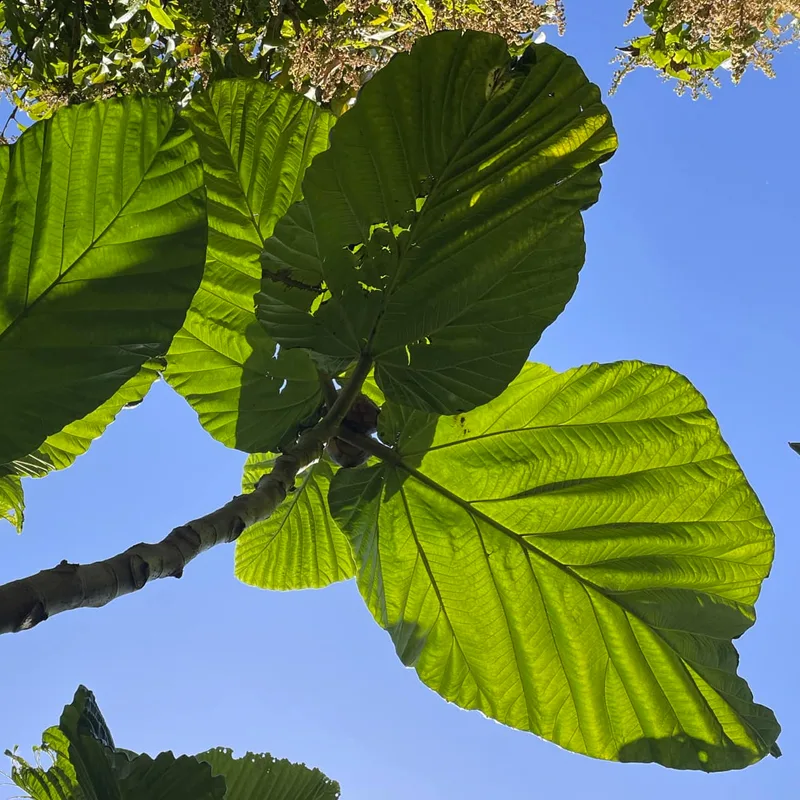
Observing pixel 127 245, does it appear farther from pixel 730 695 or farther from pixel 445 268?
pixel 730 695

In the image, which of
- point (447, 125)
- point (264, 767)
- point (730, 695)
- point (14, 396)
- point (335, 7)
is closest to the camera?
point (14, 396)

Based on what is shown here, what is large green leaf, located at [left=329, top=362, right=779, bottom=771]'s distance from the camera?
1.17m

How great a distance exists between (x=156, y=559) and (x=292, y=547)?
2.34 feet

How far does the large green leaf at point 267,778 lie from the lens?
127 centimetres

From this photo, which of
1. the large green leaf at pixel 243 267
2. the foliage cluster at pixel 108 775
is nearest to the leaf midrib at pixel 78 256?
the large green leaf at pixel 243 267

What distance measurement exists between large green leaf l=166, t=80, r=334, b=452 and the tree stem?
5.3 inches

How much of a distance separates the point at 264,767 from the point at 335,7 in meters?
2.11

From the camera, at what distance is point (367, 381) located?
1.30 m

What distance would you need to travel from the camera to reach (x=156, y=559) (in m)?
0.79

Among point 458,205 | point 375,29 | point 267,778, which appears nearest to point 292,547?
point 267,778

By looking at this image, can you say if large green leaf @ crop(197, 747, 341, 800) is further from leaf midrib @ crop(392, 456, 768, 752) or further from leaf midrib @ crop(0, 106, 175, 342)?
leaf midrib @ crop(0, 106, 175, 342)

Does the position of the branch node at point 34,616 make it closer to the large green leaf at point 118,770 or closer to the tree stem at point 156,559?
the tree stem at point 156,559

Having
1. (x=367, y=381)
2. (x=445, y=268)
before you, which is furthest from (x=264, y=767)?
(x=445, y=268)

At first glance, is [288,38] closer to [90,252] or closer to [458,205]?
[458,205]
